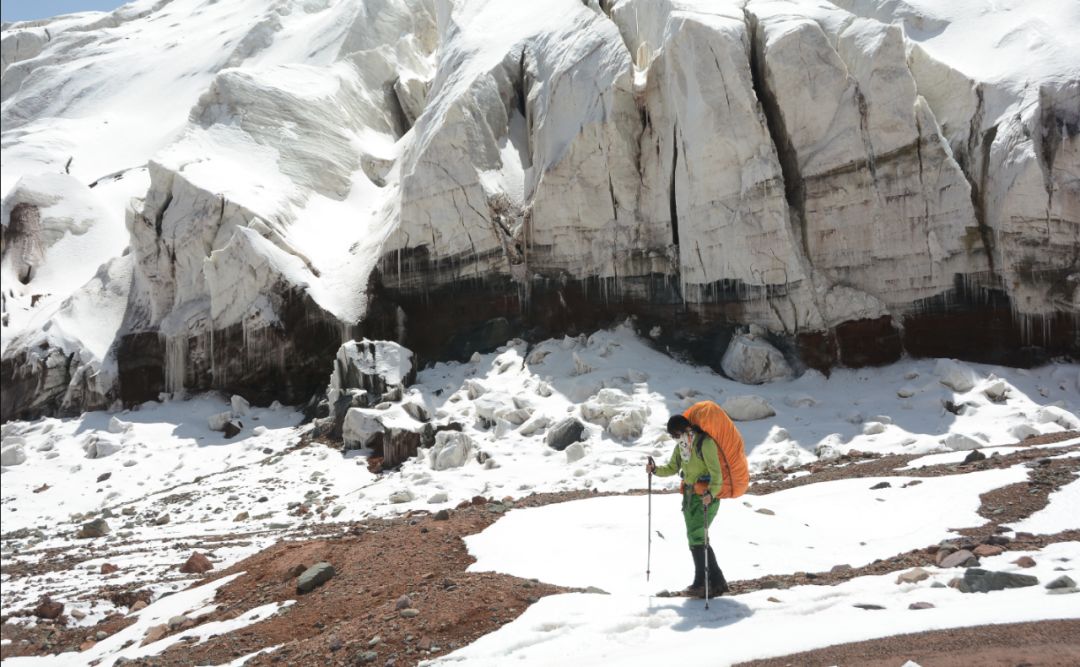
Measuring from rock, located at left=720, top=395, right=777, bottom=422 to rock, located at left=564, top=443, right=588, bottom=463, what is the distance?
8.95 feet

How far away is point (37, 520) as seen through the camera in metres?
15.5

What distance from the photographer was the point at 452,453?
14.1 m

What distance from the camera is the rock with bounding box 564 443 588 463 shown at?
13508mm

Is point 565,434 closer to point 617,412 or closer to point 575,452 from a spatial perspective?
point 575,452

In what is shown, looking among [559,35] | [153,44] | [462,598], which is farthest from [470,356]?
[153,44]

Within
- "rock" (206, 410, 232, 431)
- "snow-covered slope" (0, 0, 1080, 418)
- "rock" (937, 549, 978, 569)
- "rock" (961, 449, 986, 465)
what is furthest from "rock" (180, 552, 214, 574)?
"rock" (961, 449, 986, 465)

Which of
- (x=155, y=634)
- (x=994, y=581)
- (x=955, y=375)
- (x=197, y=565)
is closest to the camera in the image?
(x=994, y=581)

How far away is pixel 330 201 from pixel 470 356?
865 centimetres

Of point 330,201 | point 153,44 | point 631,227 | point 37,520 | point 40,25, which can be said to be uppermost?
A: point 40,25

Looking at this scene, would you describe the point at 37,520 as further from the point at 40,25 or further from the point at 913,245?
the point at 40,25

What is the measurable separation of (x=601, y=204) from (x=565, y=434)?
21.3ft

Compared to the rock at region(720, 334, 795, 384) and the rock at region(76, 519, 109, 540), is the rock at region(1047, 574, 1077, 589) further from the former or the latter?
the rock at region(76, 519, 109, 540)

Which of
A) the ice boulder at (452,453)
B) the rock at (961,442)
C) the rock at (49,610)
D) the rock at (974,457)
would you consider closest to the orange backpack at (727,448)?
the rock at (974,457)

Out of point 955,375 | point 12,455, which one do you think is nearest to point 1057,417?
point 955,375
